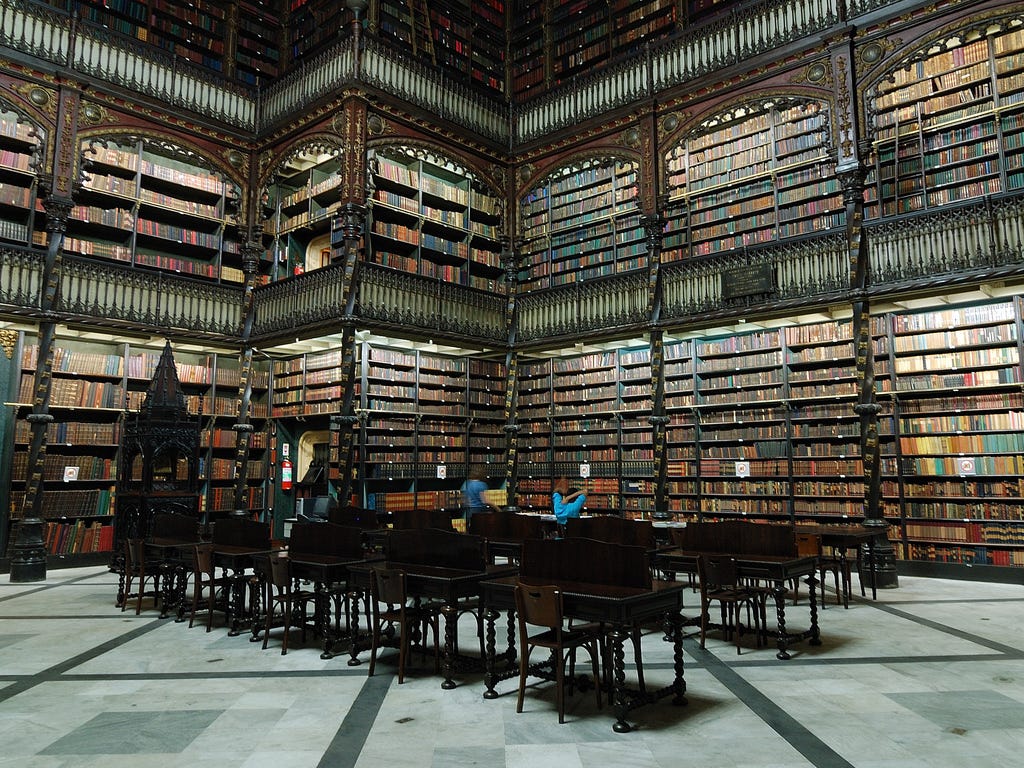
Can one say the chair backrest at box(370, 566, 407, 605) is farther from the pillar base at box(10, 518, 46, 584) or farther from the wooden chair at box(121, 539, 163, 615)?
the pillar base at box(10, 518, 46, 584)

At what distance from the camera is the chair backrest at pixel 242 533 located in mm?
5543

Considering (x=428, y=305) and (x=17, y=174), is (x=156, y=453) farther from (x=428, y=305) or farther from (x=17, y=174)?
(x=17, y=174)

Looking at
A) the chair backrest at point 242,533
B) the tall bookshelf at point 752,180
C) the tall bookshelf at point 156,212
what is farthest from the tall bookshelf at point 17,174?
the tall bookshelf at point 752,180

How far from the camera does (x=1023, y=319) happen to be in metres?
7.21

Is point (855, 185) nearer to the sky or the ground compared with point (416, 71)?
nearer to the ground

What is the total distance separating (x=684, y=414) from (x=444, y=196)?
4904 millimetres

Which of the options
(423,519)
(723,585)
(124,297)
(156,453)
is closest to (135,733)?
(723,585)

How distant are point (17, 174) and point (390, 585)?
27.5ft

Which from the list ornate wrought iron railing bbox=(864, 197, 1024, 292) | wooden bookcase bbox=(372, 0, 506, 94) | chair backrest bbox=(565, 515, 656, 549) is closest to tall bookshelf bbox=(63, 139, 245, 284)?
wooden bookcase bbox=(372, 0, 506, 94)

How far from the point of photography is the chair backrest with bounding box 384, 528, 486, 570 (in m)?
4.18

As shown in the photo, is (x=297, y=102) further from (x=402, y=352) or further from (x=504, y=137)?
(x=402, y=352)

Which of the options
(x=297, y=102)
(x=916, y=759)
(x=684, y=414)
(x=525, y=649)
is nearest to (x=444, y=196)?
(x=297, y=102)

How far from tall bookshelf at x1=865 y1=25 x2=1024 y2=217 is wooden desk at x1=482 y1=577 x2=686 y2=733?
6472mm

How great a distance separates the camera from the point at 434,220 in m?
10.3
